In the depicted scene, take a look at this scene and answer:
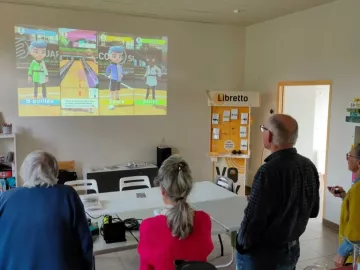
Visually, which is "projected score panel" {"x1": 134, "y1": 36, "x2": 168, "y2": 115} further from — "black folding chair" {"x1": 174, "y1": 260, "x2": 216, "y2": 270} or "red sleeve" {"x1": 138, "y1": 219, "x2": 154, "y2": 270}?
"black folding chair" {"x1": 174, "y1": 260, "x2": 216, "y2": 270}

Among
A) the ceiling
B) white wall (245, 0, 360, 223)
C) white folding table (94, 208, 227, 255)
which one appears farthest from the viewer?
the ceiling

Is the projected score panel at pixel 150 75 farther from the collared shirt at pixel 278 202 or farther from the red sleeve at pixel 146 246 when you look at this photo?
the red sleeve at pixel 146 246

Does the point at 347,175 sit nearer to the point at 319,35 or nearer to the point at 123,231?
the point at 319,35

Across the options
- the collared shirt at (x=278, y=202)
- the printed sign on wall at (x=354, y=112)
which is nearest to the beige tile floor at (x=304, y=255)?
the printed sign on wall at (x=354, y=112)

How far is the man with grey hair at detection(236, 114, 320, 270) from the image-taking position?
71.6 inches

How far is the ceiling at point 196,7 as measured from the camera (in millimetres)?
4973

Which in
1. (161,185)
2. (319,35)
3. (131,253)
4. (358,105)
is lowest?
(131,253)

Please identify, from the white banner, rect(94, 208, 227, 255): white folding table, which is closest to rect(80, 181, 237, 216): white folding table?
rect(94, 208, 227, 255): white folding table

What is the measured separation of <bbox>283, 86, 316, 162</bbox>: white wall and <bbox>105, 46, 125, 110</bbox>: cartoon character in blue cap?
2985mm

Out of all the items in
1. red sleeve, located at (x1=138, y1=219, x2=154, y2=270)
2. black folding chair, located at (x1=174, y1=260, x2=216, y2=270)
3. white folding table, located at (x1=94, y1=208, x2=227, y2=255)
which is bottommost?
white folding table, located at (x1=94, y1=208, x2=227, y2=255)

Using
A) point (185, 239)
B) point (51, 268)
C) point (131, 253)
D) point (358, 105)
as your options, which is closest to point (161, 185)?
point (185, 239)

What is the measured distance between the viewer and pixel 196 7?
17.3 ft

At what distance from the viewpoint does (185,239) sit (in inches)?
65.2

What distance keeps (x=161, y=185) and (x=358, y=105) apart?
3.77 m
